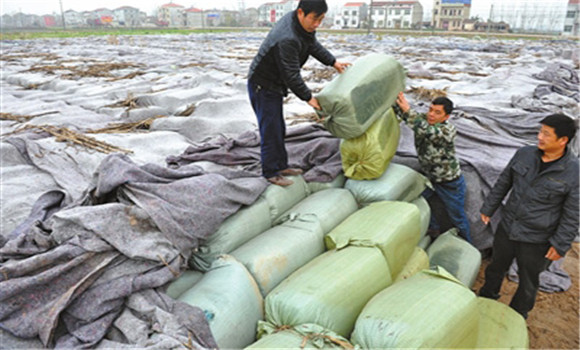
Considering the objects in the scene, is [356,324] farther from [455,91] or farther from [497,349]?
[455,91]

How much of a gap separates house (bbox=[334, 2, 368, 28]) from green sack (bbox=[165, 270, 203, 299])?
5527 cm

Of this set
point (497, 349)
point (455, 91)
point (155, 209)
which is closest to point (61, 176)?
point (155, 209)

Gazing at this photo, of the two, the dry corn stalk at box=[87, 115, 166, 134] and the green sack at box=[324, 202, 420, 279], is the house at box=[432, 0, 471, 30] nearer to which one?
the dry corn stalk at box=[87, 115, 166, 134]

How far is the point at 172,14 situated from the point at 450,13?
45515 mm

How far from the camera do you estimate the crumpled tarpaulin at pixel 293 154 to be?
3.01 meters

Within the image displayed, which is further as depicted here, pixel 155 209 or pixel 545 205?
pixel 545 205

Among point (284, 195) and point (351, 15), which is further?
point (351, 15)

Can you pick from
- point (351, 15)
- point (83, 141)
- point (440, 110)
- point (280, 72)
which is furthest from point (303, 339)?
point (351, 15)

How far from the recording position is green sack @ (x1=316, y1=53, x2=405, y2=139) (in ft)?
8.60

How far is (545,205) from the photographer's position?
7.38ft

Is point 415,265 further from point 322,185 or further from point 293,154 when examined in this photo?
point 293,154

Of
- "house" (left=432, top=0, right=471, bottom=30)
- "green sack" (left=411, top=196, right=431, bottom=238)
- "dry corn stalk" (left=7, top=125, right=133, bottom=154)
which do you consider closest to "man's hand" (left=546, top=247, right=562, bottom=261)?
"green sack" (left=411, top=196, right=431, bottom=238)

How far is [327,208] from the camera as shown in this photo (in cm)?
258

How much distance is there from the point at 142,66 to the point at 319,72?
470cm
